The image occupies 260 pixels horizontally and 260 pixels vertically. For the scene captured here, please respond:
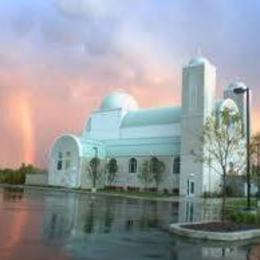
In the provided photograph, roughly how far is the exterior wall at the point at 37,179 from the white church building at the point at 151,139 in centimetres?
341

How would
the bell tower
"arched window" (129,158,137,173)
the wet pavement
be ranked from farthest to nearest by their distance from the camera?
"arched window" (129,158,137,173), the bell tower, the wet pavement

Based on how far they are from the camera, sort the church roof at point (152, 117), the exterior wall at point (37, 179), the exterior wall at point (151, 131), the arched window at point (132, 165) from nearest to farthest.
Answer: the exterior wall at point (151, 131), the arched window at point (132, 165), the church roof at point (152, 117), the exterior wall at point (37, 179)

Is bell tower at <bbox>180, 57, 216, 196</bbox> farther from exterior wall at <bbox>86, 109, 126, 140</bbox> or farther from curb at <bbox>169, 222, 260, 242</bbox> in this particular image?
curb at <bbox>169, 222, 260, 242</bbox>

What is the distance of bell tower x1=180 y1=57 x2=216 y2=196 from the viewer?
6925 centimetres

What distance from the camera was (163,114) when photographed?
3324 inches

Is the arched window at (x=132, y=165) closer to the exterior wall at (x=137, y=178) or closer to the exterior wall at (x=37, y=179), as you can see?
the exterior wall at (x=137, y=178)

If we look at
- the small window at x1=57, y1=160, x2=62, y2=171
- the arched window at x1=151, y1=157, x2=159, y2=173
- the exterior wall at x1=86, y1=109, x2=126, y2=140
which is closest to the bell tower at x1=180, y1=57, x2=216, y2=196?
the arched window at x1=151, y1=157, x2=159, y2=173

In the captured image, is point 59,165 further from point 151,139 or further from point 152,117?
point 152,117

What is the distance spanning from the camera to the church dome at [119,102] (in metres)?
92.6

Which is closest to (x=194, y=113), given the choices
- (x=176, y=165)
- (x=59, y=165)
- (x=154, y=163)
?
(x=176, y=165)

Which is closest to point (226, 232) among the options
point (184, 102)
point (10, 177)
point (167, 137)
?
point (184, 102)

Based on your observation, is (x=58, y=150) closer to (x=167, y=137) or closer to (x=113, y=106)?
(x=113, y=106)

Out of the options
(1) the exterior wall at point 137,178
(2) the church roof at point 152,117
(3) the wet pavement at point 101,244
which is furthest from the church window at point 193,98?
(3) the wet pavement at point 101,244

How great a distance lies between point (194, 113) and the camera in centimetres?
7075
